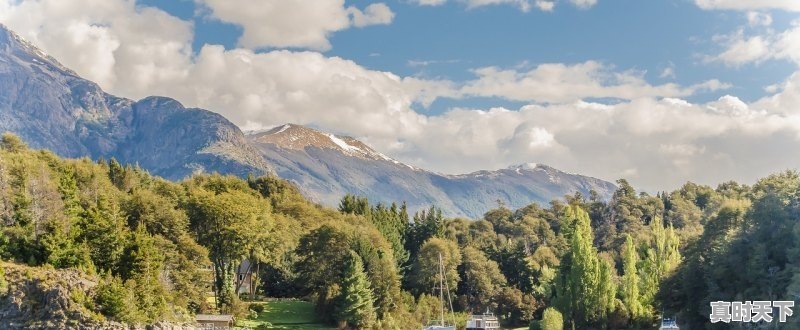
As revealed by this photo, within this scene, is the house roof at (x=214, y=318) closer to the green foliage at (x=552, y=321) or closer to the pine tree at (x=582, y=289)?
the green foliage at (x=552, y=321)

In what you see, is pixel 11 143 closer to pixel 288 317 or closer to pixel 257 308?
pixel 257 308

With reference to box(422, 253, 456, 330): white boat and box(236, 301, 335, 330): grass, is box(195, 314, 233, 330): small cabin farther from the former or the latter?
box(422, 253, 456, 330): white boat

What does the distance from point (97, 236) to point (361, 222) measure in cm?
3384

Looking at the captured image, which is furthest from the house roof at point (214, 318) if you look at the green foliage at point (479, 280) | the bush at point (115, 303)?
the green foliage at point (479, 280)

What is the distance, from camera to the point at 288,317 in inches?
2606

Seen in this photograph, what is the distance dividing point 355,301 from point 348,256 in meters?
5.09

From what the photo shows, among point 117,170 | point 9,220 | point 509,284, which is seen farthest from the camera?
point 117,170

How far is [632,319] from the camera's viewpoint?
68562mm

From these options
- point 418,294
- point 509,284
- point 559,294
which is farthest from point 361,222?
point 559,294

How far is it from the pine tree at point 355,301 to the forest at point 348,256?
0.38 ft

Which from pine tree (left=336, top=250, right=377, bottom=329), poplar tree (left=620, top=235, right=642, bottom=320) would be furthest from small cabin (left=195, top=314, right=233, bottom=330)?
poplar tree (left=620, top=235, right=642, bottom=320)

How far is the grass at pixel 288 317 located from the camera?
6238cm

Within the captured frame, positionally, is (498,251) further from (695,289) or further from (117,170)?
(117,170)

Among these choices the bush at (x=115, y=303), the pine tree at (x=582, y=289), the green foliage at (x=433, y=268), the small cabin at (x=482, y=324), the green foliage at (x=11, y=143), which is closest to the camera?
the bush at (x=115, y=303)
